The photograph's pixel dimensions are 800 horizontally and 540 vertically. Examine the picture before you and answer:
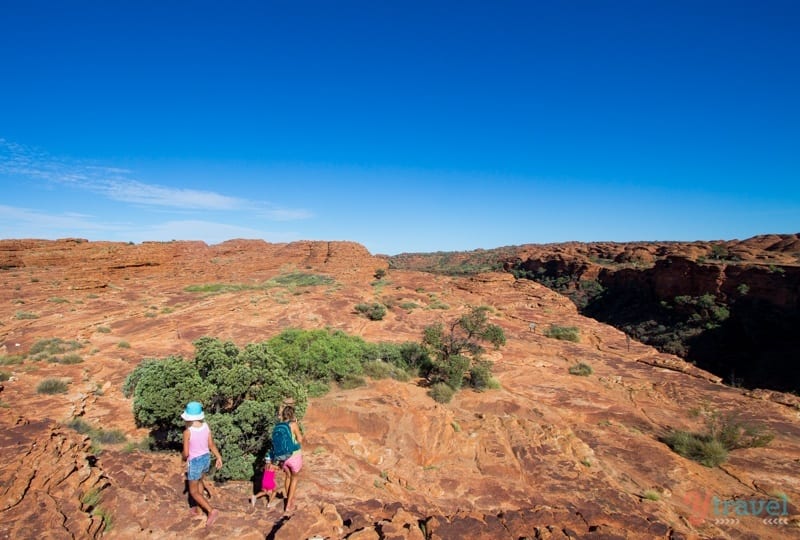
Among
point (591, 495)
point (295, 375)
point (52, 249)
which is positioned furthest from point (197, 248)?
point (591, 495)

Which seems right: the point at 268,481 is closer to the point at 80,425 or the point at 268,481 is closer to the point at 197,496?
the point at 197,496

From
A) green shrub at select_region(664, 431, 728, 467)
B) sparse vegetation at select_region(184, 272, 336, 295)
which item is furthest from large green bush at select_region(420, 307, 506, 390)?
sparse vegetation at select_region(184, 272, 336, 295)

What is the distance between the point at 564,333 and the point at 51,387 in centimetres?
2199

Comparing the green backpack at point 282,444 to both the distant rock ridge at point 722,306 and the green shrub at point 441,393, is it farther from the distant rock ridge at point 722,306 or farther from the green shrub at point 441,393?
the distant rock ridge at point 722,306

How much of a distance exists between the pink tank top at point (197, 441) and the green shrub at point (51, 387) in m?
7.05

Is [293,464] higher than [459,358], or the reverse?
[293,464]

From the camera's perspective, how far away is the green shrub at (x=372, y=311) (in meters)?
21.5

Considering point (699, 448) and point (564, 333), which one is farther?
point (564, 333)

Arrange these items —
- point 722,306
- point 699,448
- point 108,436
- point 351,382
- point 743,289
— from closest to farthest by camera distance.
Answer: point 108,436 < point 699,448 < point 351,382 < point 743,289 < point 722,306

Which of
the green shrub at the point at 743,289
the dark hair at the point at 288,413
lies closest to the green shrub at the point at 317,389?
the dark hair at the point at 288,413

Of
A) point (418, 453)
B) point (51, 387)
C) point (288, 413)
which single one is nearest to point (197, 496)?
point (288, 413)

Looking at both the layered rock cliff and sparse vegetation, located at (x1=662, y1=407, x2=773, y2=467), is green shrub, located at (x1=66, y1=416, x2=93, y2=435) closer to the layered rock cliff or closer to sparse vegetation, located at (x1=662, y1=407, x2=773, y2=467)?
the layered rock cliff

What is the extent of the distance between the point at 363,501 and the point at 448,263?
323 ft

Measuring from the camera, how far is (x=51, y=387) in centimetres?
876
